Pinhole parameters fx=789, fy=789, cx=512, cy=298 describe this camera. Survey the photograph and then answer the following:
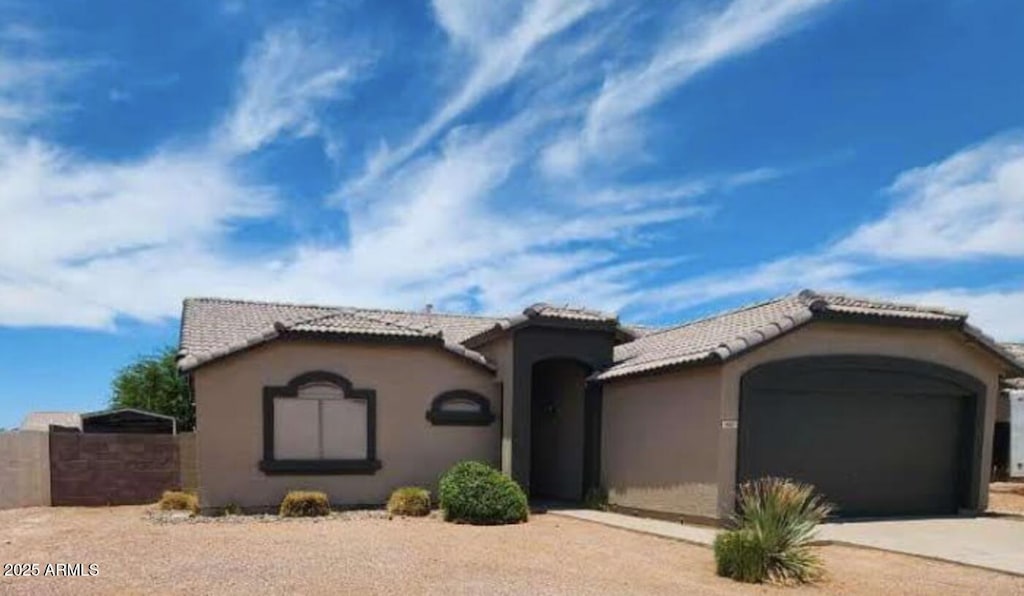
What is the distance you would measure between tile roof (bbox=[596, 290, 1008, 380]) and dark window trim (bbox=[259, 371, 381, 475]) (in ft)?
16.6

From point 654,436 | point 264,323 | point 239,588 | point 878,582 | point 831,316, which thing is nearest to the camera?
point 239,588

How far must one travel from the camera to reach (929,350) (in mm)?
15594

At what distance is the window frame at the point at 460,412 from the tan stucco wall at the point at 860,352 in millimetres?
6214

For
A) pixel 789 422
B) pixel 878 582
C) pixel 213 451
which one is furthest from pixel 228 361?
pixel 878 582

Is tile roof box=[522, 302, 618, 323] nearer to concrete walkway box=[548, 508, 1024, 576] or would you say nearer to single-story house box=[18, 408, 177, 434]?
concrete walkway box=[548, 508, 1024, 576]

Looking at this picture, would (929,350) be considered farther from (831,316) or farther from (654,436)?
(654,436)

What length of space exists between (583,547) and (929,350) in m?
8.60

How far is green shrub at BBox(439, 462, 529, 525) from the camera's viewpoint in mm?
14391

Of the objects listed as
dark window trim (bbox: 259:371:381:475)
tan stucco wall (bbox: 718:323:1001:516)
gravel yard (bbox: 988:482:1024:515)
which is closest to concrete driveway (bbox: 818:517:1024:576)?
tan stucco wall (bbox: 718:323:1001:516)

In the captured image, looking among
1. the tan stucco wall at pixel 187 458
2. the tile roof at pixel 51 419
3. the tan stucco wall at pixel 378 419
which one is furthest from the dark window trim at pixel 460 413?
the tile roof at pixel 51 419

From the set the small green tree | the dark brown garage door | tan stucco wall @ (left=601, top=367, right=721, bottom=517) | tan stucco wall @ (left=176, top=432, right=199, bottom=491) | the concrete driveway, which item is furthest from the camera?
the small green tree

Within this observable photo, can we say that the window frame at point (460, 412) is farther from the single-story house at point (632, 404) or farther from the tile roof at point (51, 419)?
the tile roof at point (51, 419)

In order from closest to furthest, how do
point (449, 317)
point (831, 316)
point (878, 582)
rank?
point (878, 582) < point (831, 316) < point (449, 317)

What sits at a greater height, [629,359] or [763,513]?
[629,359]
